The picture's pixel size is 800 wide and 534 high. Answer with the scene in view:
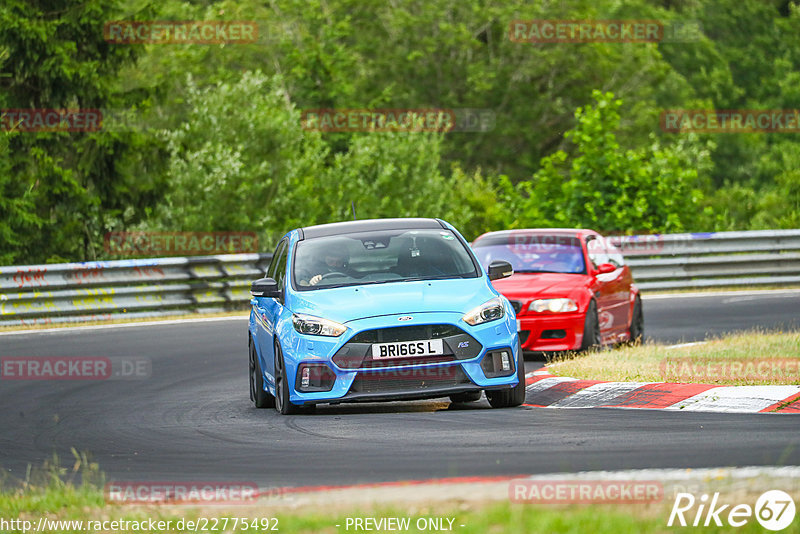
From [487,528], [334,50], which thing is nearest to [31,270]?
[487,528]

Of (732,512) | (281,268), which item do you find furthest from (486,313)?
(732,512)

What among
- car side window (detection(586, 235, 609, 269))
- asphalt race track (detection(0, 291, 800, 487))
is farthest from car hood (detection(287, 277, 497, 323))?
car side window (detection(586, 235, 609, 269))

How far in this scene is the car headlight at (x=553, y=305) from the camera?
15352 mm

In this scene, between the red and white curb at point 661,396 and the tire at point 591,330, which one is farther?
the tire at point 591,330

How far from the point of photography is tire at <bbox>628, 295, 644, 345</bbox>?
56.0 feet

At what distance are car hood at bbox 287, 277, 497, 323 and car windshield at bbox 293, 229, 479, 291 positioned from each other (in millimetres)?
262

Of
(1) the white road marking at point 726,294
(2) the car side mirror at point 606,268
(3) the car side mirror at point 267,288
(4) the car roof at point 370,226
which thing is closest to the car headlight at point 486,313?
(4) the car roof at point 370,226

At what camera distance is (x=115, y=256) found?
31641mm

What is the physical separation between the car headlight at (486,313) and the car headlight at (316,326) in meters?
0.97

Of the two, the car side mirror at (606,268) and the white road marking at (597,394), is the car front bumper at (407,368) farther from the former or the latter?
the car side mirror at (606,268)

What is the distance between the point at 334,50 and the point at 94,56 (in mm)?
31448

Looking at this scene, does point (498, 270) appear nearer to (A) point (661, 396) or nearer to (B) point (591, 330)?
(A) point (661, 396)

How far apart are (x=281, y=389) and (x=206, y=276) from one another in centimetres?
1225

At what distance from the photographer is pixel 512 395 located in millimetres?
10781
